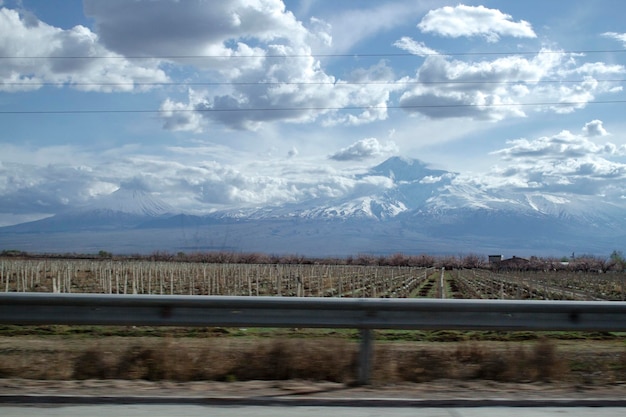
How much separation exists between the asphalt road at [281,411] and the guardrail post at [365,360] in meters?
1.07

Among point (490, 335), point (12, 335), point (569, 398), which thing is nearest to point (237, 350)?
point (569, 398)

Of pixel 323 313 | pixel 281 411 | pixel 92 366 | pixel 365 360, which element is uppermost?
pixel 323 313

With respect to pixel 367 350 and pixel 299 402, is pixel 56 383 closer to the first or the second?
pixel 299 402

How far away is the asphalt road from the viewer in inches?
270

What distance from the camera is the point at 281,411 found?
7.02 metres

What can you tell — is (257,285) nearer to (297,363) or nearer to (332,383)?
(297,363)

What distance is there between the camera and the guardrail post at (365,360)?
827cm

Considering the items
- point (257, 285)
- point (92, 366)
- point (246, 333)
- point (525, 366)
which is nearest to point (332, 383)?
point (525, 366)

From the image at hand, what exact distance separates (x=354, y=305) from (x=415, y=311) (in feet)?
2.46

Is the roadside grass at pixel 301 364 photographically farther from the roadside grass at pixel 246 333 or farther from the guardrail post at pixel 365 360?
the roadside grass at pixel 246 333

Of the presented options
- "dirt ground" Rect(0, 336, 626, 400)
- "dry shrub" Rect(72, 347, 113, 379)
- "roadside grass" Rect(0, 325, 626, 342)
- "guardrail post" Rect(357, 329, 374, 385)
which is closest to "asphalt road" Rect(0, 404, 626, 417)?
"dirt ground" Rect(0, 336, 626, 400)

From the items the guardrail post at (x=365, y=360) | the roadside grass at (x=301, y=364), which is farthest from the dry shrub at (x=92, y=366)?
the guardrail post at (x=365, y=360)

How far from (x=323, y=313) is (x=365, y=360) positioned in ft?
2.45

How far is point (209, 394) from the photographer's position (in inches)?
302
